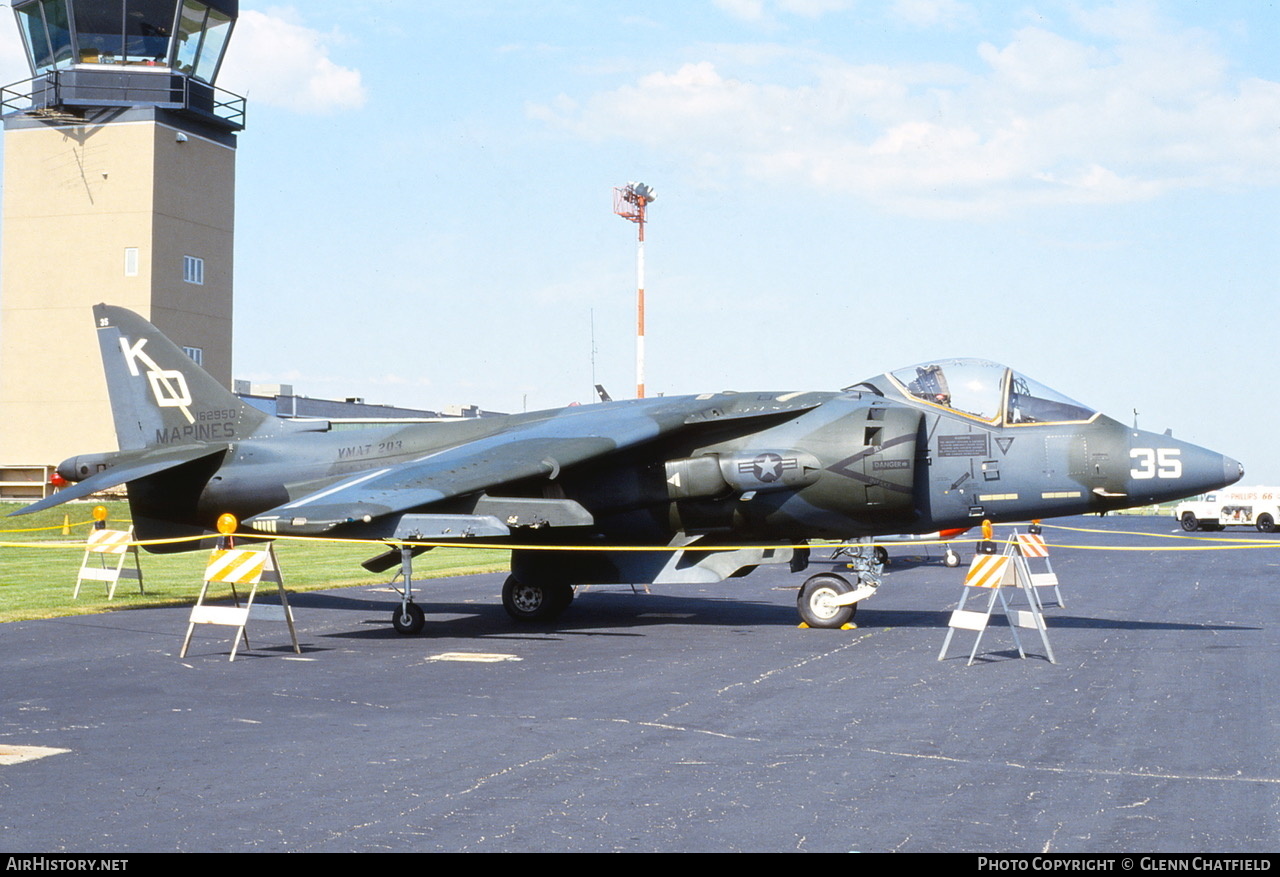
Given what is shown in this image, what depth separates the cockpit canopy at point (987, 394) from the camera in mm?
14211

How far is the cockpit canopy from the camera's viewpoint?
14.2m

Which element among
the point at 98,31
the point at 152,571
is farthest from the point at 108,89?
the point at 152,571

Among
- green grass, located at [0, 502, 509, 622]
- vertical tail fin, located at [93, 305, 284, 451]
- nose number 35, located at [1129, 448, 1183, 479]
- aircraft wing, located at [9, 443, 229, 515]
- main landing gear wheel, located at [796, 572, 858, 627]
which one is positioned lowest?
green grass, located at [0, 502, 509, 622]

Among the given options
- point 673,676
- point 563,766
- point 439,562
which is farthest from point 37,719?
point 439,562

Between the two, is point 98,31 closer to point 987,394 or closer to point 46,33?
point 46,33

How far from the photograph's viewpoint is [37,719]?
28.9 feet

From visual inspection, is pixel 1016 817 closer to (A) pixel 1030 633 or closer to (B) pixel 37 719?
(B) pixel 37 719

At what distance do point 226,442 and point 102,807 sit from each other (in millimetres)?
12353

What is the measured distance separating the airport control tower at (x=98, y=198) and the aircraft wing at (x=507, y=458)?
31598mm

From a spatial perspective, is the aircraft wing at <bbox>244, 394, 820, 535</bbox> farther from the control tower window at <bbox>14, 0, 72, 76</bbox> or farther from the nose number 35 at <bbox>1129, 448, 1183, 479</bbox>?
the control tower window at <bbox>14, 0, 72, 76</bbox>

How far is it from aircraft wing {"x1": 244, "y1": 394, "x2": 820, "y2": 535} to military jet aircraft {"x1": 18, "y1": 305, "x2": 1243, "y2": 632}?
3 cm

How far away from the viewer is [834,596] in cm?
1472

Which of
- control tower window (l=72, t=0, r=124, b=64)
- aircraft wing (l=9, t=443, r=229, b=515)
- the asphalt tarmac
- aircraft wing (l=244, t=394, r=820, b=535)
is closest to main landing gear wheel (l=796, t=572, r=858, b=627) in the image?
the asphalt tarmac
